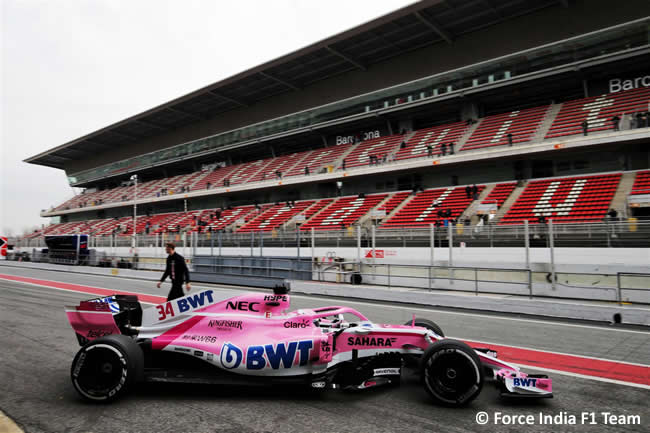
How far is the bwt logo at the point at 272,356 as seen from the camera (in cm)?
418

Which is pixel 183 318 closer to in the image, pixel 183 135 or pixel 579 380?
pixel 579 380

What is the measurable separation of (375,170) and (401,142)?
3269mm

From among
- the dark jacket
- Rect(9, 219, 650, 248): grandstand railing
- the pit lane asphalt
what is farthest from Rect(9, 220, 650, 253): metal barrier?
the dark jacket

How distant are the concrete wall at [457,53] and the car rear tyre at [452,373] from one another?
994 inches

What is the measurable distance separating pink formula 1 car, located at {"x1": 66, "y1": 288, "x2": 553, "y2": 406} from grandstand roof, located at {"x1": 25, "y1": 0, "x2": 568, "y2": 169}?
2405cm

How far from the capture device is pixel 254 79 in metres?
33.7

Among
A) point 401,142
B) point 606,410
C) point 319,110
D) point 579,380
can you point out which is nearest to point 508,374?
point 606,410

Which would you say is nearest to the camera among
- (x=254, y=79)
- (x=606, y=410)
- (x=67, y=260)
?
(x=606, y=410)

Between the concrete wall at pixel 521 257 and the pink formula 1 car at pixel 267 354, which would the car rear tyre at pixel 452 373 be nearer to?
the pink formula 1 car at pixel 267 354

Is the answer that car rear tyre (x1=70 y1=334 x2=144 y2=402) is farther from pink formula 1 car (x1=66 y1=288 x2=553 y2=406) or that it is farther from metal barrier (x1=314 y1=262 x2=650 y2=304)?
metal barrier (x1=314 y1=262 x2=650 y2=304)

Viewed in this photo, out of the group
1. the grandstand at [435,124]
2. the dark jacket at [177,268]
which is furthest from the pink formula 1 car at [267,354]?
the grandstand at [435,124]

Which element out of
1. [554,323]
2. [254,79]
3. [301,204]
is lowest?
[554,323]

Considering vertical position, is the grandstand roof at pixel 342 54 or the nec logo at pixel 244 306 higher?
the grandstand roof at pixel 342 54

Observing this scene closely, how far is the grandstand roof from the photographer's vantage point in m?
24.0
